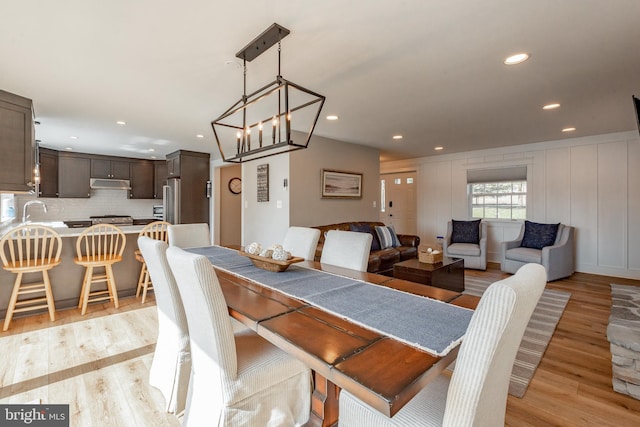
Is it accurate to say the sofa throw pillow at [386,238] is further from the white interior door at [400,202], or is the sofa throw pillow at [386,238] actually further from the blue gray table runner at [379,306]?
the blue gray table runner at [379,306]

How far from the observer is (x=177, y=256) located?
4.29 feet

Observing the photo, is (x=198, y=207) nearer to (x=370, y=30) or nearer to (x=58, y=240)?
(x=58, y=240)

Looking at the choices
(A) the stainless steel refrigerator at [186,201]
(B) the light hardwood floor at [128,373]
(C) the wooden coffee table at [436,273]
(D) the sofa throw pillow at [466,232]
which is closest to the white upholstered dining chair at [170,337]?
(B) the light hardwood floor at [128,373]

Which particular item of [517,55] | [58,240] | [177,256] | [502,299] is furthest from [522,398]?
[58,240]

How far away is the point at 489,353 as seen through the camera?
2.52 ft

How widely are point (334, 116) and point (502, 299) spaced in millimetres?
3415

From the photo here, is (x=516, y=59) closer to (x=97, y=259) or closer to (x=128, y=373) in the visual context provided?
(x=128, y=373)

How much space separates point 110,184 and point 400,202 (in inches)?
269

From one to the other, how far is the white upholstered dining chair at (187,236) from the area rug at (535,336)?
292 centimetres

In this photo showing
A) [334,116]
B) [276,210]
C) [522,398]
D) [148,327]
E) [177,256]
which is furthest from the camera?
[276,210]

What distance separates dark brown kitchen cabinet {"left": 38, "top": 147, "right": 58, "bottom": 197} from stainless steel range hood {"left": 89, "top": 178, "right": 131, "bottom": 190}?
24.3 inches

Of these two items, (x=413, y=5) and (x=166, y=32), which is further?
(x=166, y=32)

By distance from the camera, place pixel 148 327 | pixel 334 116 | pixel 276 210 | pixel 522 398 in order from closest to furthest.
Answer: pixel 522 398, pixel 148 327, pixel 334 116, pixel 276 210

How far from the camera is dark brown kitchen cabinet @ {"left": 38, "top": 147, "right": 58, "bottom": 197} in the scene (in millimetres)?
5966
